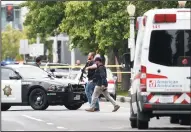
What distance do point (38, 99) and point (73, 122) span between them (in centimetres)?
654

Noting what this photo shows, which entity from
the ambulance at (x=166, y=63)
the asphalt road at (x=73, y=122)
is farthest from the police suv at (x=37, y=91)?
the ambulance at (x=166, y=63)

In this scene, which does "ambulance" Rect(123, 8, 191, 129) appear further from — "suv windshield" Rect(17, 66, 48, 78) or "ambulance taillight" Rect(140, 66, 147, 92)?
"suv windshield" Rect(17, 66, 48, 78)

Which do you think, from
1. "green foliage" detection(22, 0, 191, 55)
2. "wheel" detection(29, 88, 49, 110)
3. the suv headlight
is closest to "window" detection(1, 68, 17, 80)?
"wheel" detection(29, 88, 49, 110)

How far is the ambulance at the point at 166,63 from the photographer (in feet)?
63.3

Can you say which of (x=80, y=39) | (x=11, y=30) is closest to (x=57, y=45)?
(x=11, y=30)

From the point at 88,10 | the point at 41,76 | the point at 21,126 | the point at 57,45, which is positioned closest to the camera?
A: the point at 21,126

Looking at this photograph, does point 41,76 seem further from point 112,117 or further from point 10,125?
point 10,125

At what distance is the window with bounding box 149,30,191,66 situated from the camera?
19375 millimetres

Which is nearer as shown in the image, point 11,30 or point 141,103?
point 141,103

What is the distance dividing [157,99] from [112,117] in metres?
6.50

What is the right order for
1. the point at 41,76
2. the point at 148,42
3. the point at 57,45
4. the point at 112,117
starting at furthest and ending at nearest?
1. the point at 57,45
2. the point at 41,76
3. the point at 112,117
4. the point at 148,42

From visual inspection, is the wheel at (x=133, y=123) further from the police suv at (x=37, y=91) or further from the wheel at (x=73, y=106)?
the wheel at (x=73, y=106)

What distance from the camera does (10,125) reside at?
22109mm

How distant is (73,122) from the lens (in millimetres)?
23156
